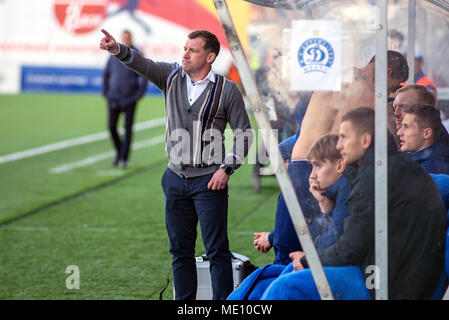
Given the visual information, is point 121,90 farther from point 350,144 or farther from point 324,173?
point 350,144

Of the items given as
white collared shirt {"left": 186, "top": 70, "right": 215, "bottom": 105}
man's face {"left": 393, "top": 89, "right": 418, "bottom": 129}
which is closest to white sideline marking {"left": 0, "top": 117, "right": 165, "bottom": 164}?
white collared shirt {"left": 186, "top": 70, "right": 215, "bottom": 105}

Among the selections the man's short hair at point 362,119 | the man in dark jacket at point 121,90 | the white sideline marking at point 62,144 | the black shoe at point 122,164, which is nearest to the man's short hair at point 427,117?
the man's short hair at point 362,119

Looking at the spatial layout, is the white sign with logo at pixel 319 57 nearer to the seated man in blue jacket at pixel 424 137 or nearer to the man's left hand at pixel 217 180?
the seated man in blue jacket at pixel 424 137

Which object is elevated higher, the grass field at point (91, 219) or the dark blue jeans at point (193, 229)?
the dark blue jeans at point (193, 229)

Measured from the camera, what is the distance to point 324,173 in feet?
13.3

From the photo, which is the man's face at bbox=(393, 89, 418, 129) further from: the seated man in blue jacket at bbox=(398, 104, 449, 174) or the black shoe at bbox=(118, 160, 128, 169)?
the black shoe at bbox=(118, 160, 128, 169)

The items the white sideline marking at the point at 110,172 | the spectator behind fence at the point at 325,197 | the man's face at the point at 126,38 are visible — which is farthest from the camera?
the white sideline marking at the point at 110,172

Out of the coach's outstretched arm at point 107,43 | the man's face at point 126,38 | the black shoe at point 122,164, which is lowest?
the black shoe at point 122,164

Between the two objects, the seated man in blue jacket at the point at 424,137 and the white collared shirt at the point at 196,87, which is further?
the white collared shirt at the point at 196,87

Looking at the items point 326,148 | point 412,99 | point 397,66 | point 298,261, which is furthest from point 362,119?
point 412,99

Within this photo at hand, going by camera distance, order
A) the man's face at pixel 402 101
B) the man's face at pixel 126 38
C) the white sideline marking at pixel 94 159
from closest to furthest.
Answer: the man's face at pixel 402 101, the man's face at pixel 126 38, the white sideline marking at pixel 94 159

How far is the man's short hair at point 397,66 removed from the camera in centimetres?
441

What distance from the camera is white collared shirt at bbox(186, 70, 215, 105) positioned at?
4.92 meters

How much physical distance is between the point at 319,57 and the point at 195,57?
4.04 feet
